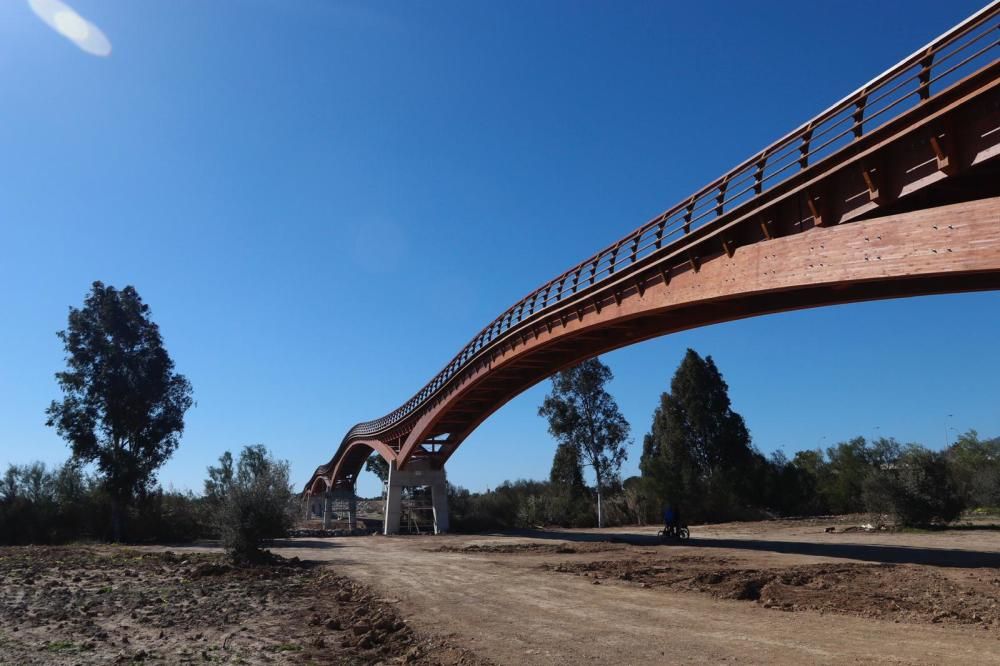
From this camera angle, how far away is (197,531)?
4209cm

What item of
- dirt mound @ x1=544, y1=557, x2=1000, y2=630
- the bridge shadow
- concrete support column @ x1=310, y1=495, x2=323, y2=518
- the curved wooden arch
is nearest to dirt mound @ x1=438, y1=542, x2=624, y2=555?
the bridge shadow

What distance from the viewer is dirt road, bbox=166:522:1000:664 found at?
8.59 m

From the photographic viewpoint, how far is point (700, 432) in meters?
56.1

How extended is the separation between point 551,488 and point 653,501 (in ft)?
39.0

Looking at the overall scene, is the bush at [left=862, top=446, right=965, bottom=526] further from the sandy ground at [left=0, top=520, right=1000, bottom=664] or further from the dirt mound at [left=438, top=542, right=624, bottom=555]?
the dirt mound at [left=438, top=542, right=624, bottom=555]

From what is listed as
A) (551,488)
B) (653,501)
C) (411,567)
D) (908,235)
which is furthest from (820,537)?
(551,488)

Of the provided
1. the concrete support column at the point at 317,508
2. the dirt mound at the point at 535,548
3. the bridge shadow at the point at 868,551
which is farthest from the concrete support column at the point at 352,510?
the bridge shadow at the point at 868,551

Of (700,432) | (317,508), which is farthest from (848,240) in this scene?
(317,508)

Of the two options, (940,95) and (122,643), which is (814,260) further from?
(122,643)

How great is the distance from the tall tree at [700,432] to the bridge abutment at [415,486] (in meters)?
15.6

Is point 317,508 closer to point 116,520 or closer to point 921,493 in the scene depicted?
point 116,520

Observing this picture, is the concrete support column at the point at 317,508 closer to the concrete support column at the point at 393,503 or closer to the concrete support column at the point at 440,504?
the concrete support column at the point at 393,503

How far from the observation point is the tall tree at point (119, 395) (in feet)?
128

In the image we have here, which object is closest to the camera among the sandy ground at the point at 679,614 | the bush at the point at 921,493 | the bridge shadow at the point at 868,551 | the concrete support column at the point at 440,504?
the sandy ground at the point at 679,614
